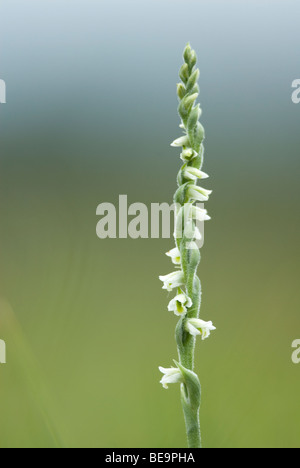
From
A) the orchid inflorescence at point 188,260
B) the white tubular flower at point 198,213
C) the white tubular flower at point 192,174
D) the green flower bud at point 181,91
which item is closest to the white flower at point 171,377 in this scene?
A: the orchid inflorescence at point 188,260

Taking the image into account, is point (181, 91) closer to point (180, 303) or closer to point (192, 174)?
point (192, 174)

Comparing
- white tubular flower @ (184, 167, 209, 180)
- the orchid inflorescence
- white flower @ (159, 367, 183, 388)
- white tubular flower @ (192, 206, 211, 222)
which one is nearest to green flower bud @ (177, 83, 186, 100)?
the orchid inflorescence

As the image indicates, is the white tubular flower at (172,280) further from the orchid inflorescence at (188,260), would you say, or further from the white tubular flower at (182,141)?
the white tubular flower at (182,141)

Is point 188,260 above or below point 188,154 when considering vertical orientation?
below

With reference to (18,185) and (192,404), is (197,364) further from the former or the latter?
(18,185)

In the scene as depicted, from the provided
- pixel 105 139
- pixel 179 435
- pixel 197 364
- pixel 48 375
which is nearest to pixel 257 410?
pixel 179 435

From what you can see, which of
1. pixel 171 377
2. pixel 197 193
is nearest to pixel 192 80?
pixel 197 193

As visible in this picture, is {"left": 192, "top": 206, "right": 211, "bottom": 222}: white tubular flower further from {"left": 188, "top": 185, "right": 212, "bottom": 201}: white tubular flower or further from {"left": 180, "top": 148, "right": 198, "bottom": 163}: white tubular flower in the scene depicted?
{"left": 180, "top": 148, "right": 198, "bottom": 163}: white tubular flower
